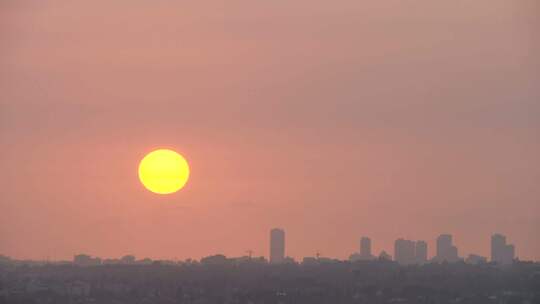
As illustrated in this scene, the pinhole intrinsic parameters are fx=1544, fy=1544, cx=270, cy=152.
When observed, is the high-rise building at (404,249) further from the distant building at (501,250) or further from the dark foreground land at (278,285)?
the dark foreground land at (278,285)

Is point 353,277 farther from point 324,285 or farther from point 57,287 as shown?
point 57,287

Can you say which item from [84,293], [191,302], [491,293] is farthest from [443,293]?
[84,293]

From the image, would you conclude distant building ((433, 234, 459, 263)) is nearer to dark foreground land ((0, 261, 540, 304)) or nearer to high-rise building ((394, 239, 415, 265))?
high-rise building ((394, 239, 415, 265))

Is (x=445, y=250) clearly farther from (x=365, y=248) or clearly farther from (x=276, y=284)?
(x=276, y=284)

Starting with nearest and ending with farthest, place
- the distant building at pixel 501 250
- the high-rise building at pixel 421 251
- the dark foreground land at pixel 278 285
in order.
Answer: the dark foreground land at pixel 278 285, the distant building at pixel 501 250, the high-rise building at pixel 421 251

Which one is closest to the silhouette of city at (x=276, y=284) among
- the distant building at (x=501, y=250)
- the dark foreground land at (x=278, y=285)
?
the dark foreground land at (x=278, y=285)

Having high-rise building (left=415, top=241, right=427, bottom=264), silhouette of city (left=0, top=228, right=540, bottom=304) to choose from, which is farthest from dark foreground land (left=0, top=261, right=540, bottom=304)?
high-rise building (left=415, top=241, right=427, bottom=264)
